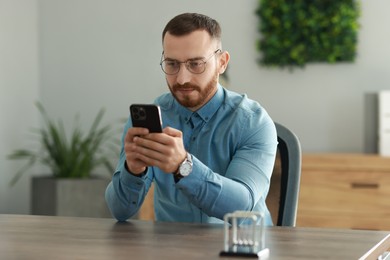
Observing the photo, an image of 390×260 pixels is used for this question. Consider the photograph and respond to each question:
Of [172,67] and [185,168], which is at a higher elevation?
[172,67]

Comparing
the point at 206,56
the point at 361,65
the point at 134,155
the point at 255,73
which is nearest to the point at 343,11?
the point at 361,65

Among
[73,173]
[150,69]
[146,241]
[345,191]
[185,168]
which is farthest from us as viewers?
[150,69]

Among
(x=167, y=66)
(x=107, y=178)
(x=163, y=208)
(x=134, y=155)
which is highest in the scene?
(x=167, y=66)

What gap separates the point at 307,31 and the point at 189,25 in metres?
2.67

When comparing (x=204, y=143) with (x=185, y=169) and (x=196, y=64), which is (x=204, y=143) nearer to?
(x=196, y=64)

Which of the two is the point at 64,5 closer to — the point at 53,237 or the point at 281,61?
the point at 281,61

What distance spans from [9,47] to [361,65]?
2355mm

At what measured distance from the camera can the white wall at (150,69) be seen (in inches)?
203

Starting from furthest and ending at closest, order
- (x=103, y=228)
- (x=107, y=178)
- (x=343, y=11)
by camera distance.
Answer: (x=107, y=178)
(x=343, y=11)
(x=103, y=228)

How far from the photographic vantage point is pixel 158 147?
2.19 m

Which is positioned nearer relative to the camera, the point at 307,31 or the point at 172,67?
the point at 172,67

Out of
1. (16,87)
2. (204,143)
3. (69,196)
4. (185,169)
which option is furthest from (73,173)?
(185,169)

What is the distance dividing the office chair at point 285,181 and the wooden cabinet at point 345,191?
2.03m

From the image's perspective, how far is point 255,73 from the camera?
536cm
